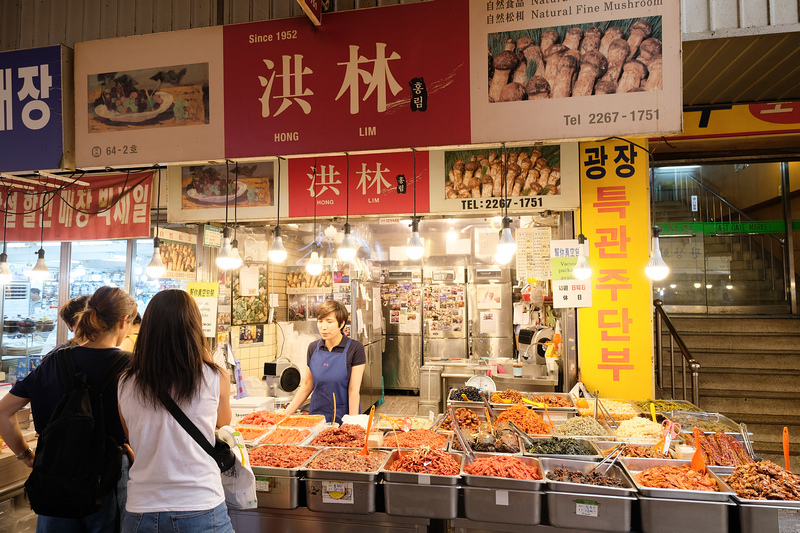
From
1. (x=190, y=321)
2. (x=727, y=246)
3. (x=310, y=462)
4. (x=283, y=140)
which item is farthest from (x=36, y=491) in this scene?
(x=727, y=246)

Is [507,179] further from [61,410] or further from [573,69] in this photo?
[61,410]

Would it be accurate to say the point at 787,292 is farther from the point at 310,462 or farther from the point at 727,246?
the point at 310,462

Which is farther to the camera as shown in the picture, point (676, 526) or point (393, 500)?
point (393, 500)

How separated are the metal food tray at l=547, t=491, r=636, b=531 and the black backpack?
2.52 metres

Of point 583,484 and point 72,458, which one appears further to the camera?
point 583,484

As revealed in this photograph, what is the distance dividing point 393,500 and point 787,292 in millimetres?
8264

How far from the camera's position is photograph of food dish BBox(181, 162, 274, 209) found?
5.95 meters

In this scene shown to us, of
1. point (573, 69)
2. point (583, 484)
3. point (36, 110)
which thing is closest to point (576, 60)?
point (573, 69)

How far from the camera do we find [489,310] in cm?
999

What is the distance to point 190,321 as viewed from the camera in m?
2.37

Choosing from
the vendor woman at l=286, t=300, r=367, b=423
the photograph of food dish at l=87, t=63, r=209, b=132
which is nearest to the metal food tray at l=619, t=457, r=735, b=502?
the vendor woman at l=286, t=300, r=367, b=423

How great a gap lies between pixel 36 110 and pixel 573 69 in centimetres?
371

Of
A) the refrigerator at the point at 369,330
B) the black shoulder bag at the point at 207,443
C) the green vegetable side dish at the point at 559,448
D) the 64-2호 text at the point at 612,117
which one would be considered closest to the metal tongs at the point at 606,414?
the green vegetable side dish at the point at 559,448

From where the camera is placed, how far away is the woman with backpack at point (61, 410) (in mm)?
2490
